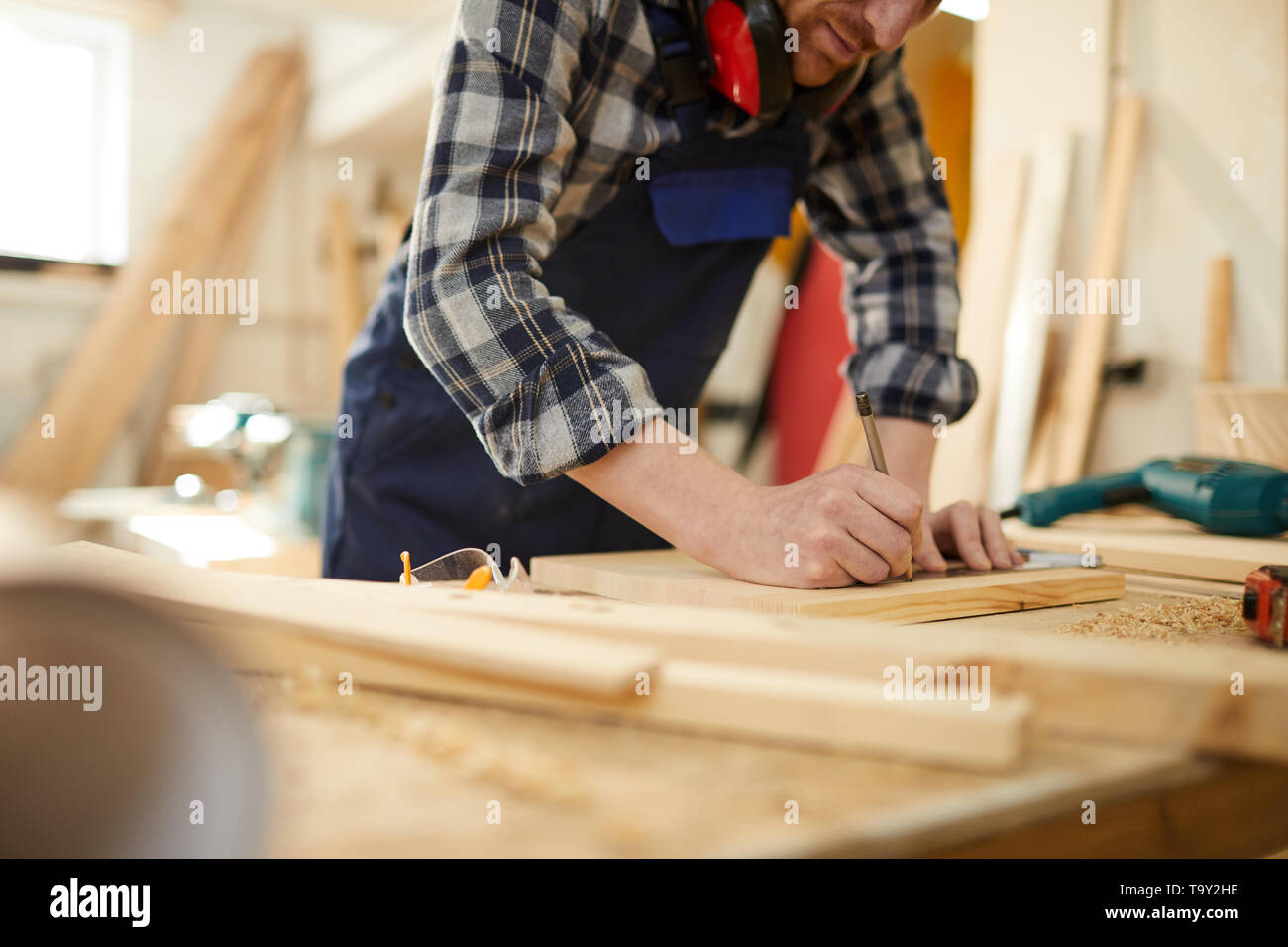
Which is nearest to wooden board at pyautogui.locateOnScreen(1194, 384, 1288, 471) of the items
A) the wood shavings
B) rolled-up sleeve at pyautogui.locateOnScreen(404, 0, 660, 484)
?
rolled-up sleeve at pyautogui.locateOnScreen(404, 0, 660, 484)

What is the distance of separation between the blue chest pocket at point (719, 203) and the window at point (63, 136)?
3985 millimetres

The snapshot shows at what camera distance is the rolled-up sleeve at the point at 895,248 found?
1.29m

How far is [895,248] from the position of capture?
1.39 meters

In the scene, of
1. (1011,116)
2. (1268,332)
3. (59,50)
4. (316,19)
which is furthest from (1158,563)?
(59,50)

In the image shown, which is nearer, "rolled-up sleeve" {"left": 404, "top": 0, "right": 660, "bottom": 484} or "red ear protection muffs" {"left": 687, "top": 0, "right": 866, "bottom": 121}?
"rolled-up sleeve" {"left": 404, "top": 0, "right": 660, "bottom": 484}

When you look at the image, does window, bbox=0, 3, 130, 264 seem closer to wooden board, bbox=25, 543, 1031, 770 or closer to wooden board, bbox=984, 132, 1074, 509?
wooden board, bbox=984, 132, 1074, 509

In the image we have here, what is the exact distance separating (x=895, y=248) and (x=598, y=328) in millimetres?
522

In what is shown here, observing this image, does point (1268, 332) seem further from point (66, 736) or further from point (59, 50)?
point (59, 50)

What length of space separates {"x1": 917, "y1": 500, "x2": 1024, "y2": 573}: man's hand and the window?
4.32 m

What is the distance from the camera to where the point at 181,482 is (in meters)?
2.96

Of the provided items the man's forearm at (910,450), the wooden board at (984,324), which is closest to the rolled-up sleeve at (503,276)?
the man's forearm at (910,450)

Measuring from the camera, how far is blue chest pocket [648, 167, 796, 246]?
110 cm

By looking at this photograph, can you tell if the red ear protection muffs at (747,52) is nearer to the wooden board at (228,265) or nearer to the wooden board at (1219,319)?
the wooden board at (1219,319)

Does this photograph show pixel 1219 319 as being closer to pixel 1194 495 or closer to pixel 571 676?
pixel 1194 495
